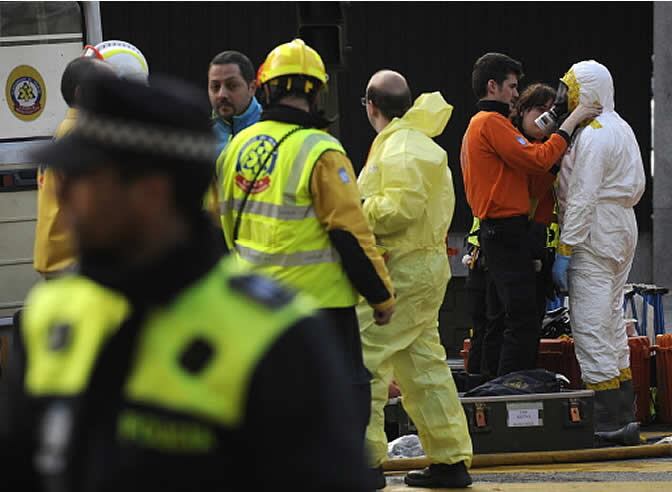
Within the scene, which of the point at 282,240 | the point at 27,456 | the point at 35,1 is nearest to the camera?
the point at 27,456

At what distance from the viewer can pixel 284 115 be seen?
5.75m

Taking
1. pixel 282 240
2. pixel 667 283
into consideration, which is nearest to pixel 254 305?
pixel 282 240

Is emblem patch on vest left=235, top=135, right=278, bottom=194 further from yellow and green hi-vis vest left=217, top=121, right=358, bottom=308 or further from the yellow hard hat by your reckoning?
the yellow hard hat

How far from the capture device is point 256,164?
570 centimetres

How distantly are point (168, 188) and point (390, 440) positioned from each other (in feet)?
20.9

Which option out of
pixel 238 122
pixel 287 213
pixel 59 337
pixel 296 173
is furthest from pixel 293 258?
pixel 59 337

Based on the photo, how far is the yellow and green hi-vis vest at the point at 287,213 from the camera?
565cm

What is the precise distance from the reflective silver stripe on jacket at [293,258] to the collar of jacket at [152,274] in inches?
135

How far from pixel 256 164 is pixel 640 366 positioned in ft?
13.7

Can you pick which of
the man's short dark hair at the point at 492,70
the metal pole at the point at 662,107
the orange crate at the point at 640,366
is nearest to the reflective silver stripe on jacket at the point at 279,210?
the man's short dark hair at the point at 492,70

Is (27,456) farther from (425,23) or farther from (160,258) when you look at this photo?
(425,23)

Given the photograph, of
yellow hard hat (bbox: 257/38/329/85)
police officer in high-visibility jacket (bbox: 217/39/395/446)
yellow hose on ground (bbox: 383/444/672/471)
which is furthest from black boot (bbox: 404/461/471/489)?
yellow hard hat (bbox: 257/38/329/85)

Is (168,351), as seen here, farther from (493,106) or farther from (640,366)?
(640,366)

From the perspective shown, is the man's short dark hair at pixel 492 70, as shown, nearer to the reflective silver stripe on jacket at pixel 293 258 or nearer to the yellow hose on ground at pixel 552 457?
the yellow hose on ground at pixel 552 457
